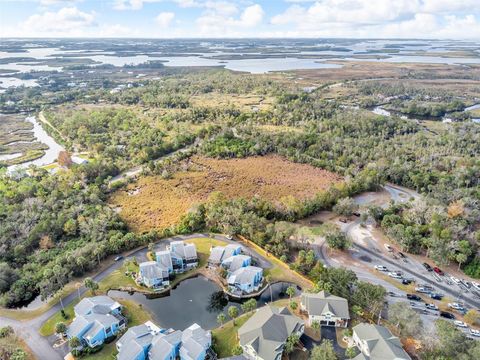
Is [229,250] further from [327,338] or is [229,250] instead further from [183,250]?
[327,338]

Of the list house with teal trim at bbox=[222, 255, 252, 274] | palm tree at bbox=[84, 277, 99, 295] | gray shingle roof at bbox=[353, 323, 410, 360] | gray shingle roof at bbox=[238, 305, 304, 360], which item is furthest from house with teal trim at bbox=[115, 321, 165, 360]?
gray shingle roof at bbox=[353, 323, 410, 360]

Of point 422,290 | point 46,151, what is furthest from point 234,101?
point 422,290

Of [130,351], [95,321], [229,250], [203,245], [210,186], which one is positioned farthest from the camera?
[210,186]

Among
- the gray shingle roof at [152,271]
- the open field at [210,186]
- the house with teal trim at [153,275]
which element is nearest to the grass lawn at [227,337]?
the house with teal trim at [153,275]

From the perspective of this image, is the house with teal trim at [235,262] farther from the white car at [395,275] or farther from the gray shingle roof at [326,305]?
the white car at [395,275]

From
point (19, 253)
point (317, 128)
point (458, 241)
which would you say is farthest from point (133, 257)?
point (317, 128)

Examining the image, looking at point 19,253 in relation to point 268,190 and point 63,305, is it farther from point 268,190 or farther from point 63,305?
point 268,190

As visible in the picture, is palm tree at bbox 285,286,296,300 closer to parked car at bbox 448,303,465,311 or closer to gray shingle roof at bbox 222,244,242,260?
gray shingle roof at bbox 222,244,242,260
